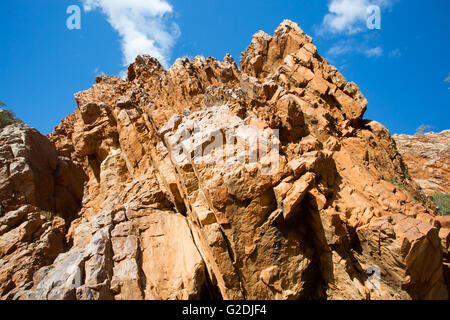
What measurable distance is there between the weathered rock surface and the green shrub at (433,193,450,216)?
2.73 m

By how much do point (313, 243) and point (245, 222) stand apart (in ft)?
10.9

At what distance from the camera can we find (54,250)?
13258mm

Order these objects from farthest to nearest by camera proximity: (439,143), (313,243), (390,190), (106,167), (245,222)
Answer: (439,143)
(106,167)
(390,190)
(313,243)
(245,222)

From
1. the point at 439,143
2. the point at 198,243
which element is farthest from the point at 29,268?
the point at 439,143

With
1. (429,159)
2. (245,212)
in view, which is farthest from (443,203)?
(245,212)

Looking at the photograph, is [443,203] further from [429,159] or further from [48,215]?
[48,215]

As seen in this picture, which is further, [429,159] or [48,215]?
[429,159]

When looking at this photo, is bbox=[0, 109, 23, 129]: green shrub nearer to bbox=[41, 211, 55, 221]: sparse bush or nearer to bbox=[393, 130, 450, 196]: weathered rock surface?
bbox=[41, 211, 55, 221]: sparse bush

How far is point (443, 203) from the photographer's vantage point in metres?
20.1

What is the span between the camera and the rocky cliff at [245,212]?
8680 millimetres

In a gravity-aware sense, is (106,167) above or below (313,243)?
above

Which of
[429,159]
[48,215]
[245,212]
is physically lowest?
[245,212]

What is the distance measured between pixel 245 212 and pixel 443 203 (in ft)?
74.2
